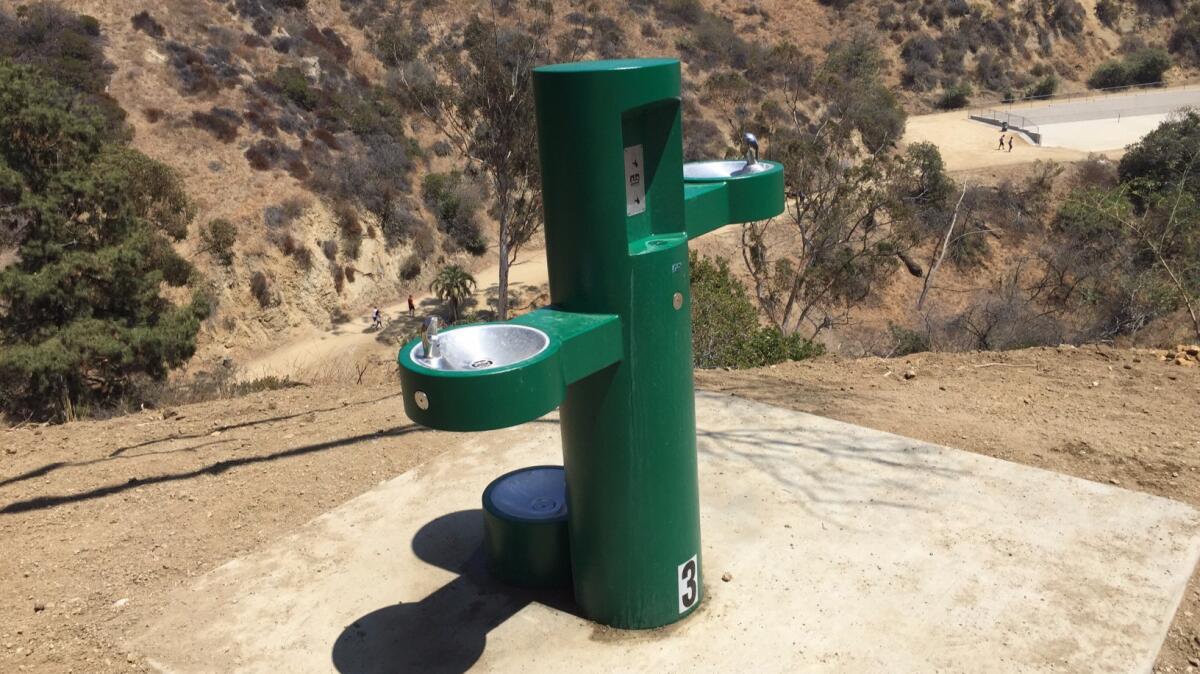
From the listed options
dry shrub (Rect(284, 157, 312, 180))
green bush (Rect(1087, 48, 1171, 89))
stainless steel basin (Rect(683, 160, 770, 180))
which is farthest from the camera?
green bush (Rect(1087, 48, 1171, 89))

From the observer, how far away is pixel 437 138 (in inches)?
1255

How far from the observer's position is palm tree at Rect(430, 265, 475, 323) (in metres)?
25.7

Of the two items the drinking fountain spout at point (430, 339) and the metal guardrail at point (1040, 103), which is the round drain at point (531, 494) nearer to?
the drinking fountain spout at point (430, 339)

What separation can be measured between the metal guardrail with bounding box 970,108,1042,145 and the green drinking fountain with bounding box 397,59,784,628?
3896 cm

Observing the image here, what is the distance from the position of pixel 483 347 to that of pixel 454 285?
2211 cm

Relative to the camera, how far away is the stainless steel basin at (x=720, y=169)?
5.16 m

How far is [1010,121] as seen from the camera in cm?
4216

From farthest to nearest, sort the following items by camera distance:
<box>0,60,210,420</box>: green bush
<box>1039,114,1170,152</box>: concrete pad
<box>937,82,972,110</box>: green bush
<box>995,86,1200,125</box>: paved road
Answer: <box>937,82,972,110</box>: green bush < <box>995,86,1200,125</box>: paved road < <box>1039,114,1170,152</box>: concrete pad < <box>0,60,210,420</box>: green bush

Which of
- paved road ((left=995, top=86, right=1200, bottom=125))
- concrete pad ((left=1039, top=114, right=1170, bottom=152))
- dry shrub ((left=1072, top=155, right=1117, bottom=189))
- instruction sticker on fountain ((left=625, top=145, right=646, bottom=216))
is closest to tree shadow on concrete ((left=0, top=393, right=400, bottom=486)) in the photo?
instruction sticker on fountain ((left=625, top=145, right=646, bottom=216))

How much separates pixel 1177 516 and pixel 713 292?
10.0 meters

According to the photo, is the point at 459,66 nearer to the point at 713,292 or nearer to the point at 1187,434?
the point at 713,292

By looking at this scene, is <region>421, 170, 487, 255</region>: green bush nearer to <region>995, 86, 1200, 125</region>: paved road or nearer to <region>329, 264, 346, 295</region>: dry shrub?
<region>329, 264, 346, 295</region>: dry shrub

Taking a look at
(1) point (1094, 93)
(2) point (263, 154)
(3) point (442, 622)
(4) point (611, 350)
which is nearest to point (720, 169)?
(4) point (611, 350)

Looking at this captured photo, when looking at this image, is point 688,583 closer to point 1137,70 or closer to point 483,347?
point 483,347
